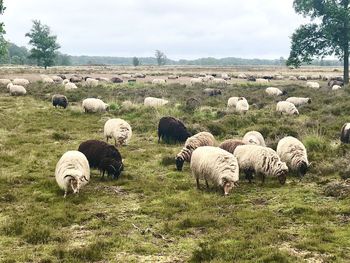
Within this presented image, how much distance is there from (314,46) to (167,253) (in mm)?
34650

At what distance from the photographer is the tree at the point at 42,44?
242ft

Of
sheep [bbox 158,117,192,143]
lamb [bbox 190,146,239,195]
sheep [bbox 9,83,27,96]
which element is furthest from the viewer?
sheep [bbox 9,83,27,96]

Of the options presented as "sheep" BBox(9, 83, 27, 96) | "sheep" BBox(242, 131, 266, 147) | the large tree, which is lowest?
"sheep" BBox(242, 131, 266, 147)

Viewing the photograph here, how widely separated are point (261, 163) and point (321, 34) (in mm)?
29616

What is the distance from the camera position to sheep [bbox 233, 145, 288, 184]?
1188cm

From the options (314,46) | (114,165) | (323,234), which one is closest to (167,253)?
(323,234)

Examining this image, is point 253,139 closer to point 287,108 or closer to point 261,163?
point 261,163

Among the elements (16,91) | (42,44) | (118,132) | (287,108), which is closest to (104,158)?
(118,132)

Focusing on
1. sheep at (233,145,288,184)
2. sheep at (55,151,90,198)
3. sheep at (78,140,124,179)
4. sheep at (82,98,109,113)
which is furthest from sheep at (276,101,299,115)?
sheep at (55,151,90,198)

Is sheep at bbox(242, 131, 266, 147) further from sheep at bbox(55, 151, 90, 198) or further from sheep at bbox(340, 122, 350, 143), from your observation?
sheep at bbox(55, 151, 90, 198)

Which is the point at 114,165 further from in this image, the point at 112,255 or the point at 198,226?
the point at 112,255

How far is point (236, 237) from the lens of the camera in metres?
8.19

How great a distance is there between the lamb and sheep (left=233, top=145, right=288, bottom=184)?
34.3 inches

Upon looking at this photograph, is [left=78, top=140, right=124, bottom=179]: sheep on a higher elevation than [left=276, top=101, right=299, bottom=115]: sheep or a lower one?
lower
